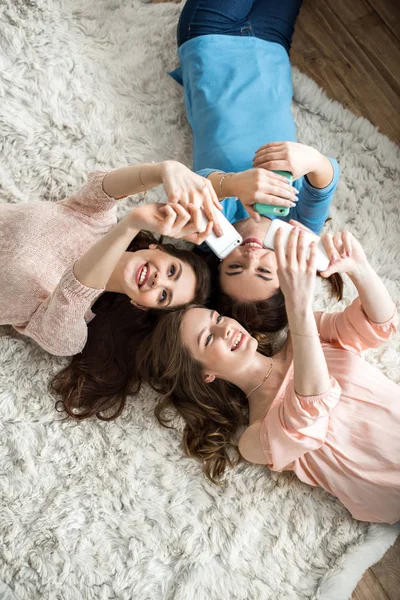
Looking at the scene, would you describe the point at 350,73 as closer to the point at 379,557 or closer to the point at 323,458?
the point at 323,458

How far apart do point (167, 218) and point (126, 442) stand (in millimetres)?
593

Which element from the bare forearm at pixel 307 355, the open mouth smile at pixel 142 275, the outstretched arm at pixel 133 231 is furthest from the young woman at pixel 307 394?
the outstretched arm at pixel 133 231

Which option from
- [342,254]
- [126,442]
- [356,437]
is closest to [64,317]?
[126,442]

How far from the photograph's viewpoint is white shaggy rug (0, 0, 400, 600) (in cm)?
126

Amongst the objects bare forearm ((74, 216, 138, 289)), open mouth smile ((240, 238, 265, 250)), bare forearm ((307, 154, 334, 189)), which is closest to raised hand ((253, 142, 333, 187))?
bare forearm ((307, 154, 334, 189))

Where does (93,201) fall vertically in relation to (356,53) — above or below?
below

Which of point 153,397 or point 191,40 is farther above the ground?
point 191,40

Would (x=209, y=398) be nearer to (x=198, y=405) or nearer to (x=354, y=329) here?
(x=198, y=405)

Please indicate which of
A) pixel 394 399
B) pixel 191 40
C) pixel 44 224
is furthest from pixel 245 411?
pixel 191 40

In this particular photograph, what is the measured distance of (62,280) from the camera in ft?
3.89

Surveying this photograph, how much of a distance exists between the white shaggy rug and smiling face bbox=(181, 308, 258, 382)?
25cm

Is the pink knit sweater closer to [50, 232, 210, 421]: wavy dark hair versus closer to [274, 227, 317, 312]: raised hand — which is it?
[50, 232, 210, 421]: wavy dark hair

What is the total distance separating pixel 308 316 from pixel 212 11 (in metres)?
0.94

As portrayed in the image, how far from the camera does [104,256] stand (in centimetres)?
114
